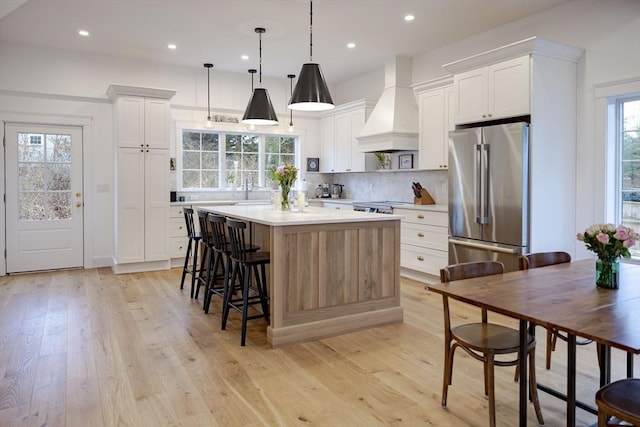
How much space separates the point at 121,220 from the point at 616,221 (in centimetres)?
576

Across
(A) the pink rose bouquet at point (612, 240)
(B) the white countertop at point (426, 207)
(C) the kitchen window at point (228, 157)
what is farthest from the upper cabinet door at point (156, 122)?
(A) the pink rose bouquet at point (612, 240)

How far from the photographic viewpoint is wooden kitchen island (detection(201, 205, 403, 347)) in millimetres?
3387

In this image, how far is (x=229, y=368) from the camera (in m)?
2.98

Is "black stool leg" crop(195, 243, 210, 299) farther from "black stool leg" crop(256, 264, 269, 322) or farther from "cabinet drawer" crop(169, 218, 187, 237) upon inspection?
"cabinet drawer" crop(169, 218, 187, 237)

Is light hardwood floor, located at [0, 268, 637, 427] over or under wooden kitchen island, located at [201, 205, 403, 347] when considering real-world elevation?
under

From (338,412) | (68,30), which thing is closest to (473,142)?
(338,412)

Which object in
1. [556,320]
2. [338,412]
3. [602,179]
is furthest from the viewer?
[602,179]

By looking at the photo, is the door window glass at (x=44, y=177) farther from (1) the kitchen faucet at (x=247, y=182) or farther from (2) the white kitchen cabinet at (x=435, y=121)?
(2) the white kitchen cabinet at (x=435, y=121)

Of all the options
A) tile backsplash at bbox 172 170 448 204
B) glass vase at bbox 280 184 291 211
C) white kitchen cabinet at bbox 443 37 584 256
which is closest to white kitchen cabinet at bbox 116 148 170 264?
tile backsplash at bbox 172 170 448 204

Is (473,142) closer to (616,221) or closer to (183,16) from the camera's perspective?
(616,221)

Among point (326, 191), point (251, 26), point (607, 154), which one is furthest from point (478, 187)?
point (326, 191)

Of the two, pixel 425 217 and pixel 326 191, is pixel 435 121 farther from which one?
pixel 326 191

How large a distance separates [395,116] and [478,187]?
76.2 inches

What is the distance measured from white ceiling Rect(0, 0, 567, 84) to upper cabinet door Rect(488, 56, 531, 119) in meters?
0.66
